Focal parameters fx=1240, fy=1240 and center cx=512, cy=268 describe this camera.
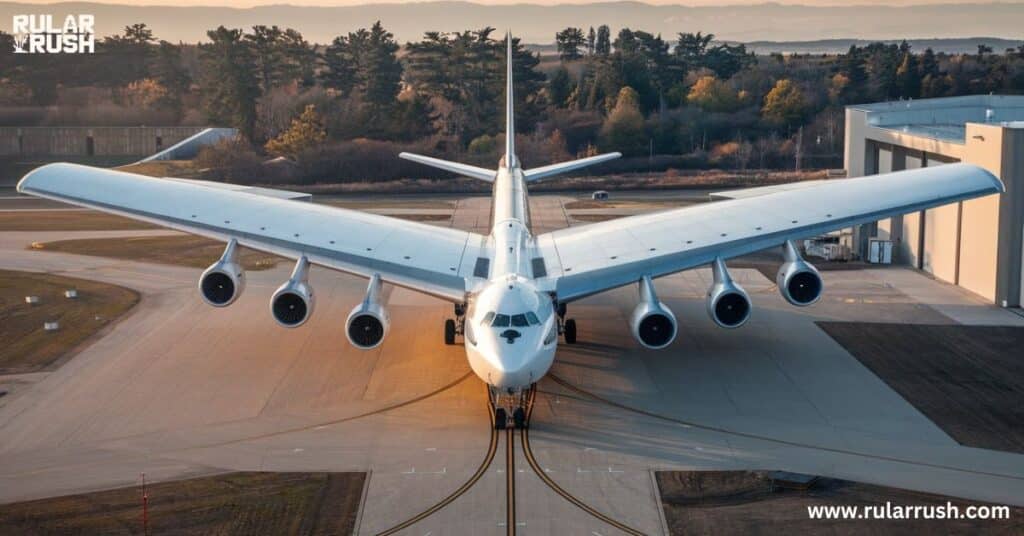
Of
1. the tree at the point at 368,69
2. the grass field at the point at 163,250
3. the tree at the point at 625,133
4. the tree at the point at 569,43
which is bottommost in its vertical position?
the grass field at the point at 163,250

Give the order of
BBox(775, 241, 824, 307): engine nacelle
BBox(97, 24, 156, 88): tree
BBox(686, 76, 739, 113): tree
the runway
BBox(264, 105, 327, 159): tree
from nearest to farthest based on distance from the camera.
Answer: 1. the runway
2. BBox(775, 241, 824, 307): engine nacelle
3. BBox(264, 105, 327, 159): tree
4. BBox(686, 76, 739, 113): tree
5. BBox(97, 24, 156, 88): tree

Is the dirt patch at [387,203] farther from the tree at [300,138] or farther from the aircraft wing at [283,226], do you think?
the aircraft wing at [283,226]

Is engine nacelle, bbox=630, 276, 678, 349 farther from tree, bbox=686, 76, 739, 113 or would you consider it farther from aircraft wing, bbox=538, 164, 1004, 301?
tree, bbox=686, 76, 739, 113

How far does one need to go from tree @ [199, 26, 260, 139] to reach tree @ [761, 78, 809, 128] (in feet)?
168

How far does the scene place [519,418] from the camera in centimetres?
3353

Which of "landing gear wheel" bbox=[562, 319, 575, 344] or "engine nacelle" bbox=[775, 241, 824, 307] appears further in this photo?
"landing gear wheel" bbox=[562, 319, 575, 344]

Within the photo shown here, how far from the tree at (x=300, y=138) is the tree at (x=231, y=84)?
9375mm

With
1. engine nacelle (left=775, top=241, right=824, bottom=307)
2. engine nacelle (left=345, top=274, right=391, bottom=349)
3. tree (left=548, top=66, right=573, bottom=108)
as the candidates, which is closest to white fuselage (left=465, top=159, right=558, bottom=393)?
engine nacelle (left=345, top=274, right=391, bottom=349)

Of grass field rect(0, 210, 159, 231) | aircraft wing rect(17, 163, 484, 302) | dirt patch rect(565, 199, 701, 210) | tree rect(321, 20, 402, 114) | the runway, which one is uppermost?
tree rect(321, 20, 402, 114)

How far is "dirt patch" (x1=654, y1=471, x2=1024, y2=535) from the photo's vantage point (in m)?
26.7

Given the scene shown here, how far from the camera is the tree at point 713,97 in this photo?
129m

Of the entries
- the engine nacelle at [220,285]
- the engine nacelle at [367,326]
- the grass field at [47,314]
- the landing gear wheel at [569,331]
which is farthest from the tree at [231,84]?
the engine nacelle at [367,326]

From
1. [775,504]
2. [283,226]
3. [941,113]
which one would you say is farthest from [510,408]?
[941,113]

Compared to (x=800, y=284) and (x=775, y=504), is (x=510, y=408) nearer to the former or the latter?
(x=775, y=504)
